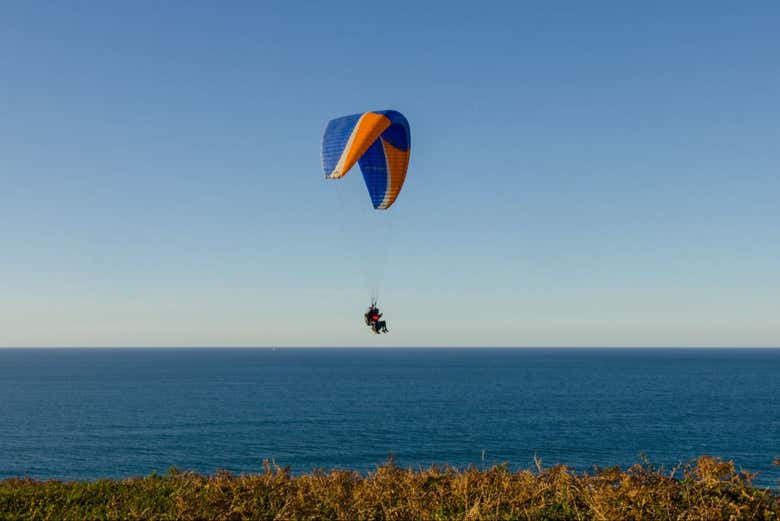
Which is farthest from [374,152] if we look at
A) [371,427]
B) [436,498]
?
[371,427]

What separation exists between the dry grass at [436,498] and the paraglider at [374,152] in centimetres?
1256

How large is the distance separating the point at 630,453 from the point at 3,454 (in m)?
78.2

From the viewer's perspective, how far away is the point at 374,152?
84.5 ft

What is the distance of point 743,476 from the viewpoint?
1037 cm

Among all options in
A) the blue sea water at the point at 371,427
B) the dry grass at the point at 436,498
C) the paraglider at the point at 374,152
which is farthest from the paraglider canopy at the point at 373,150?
the blue sea water at the point at 371,427

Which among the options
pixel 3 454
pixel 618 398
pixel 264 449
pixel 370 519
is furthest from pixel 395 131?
pixel 618 398

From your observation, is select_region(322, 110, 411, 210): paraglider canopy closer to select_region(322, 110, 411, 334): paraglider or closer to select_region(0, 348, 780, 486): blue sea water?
select_region(322, 110, 411, 334): paraglider

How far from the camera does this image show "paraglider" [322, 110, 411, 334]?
23.4m

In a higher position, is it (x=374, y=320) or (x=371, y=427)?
(x=374, y=320)

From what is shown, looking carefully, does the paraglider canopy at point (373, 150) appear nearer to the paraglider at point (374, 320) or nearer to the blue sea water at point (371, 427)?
the paraglider at point (374, 320)

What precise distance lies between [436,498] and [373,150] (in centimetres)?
1776

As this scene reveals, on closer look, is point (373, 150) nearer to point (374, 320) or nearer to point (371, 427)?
point (374, 320)

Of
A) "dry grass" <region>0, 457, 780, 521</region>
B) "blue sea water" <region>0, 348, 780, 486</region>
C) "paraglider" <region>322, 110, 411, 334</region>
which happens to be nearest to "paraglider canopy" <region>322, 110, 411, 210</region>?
"paraglider" <region>322, 110, 411, 334</region>

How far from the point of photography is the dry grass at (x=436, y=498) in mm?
9648
